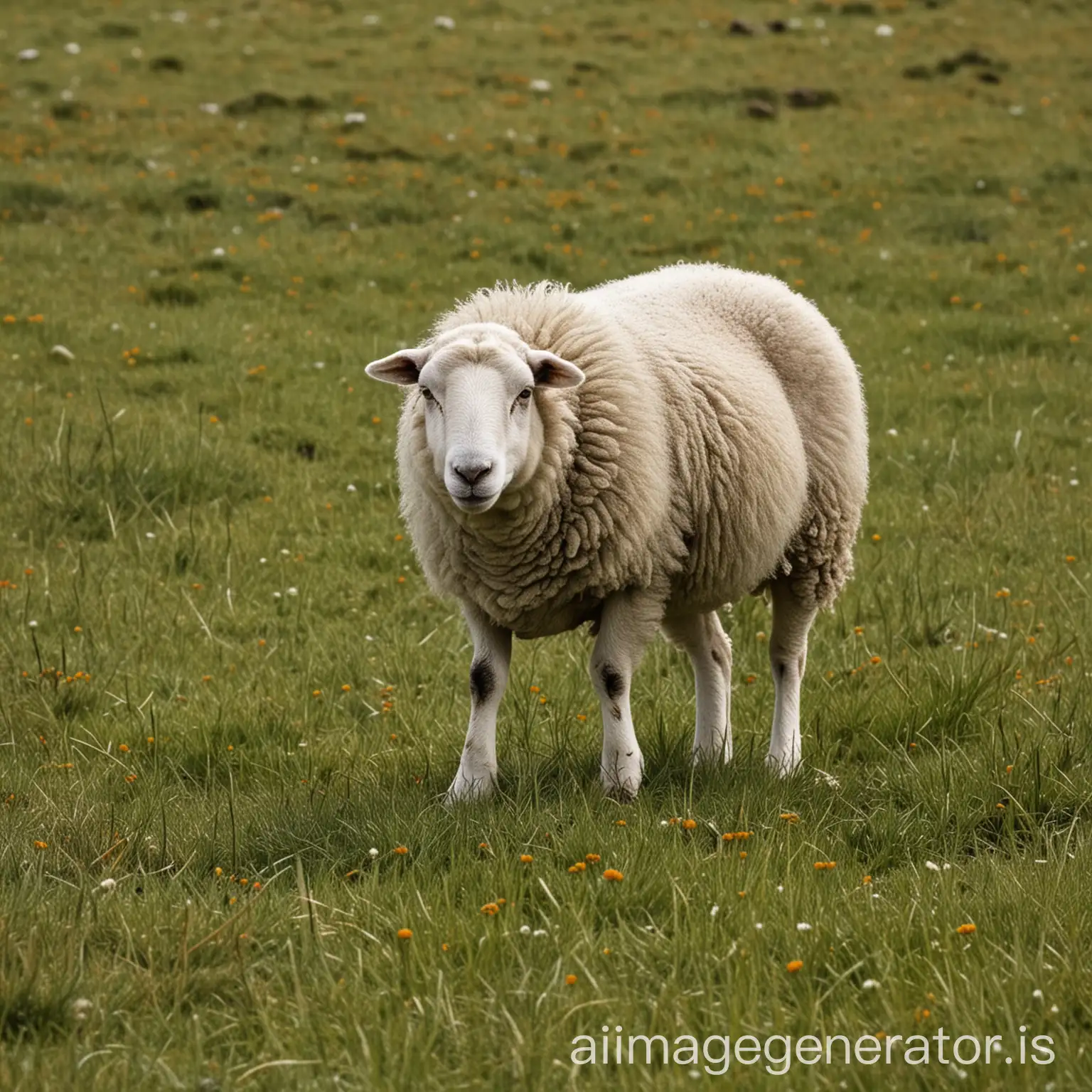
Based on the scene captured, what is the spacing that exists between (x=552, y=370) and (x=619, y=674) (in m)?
0.95

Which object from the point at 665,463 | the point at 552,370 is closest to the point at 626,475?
the point at 665,463

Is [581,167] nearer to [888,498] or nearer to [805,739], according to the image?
[888,498]

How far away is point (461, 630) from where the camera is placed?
6172 mm

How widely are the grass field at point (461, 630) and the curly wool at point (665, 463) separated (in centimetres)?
61

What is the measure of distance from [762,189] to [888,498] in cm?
634

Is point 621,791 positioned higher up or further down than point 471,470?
further down

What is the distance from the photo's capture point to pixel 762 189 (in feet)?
43.3

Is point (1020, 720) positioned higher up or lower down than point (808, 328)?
lower down

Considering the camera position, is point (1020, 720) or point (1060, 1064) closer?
point (1060, 1064)

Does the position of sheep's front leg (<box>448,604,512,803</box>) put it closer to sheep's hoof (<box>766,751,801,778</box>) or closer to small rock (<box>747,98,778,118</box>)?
sheep's hoof (<box>766,751,801,778</box>)

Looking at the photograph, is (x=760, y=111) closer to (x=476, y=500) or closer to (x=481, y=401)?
(x=481, y=401)

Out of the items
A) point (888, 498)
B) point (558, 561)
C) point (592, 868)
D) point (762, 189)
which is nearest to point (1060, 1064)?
point (592, 868)

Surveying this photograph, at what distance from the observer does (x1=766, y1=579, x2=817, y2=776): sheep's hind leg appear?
504 centimetres

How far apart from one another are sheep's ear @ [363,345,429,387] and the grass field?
128 centimetres
